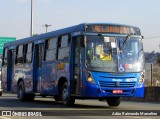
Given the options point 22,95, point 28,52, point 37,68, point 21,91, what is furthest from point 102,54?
point 21,91

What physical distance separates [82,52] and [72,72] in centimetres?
116

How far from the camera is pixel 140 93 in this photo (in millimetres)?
18656

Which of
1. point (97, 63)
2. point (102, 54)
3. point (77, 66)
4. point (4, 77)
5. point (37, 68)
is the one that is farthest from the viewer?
point (4, 77)

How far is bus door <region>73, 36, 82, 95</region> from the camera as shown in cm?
1841

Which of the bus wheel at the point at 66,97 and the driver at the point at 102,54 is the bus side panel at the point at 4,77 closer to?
the bus wheel at the point at 66,97

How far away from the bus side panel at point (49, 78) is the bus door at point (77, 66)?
1.97m

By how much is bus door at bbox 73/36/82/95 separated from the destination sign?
0.66 m

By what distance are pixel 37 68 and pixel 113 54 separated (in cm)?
605

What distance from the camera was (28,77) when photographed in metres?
24.3

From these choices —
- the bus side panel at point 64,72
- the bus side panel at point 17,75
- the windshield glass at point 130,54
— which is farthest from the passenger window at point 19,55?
the windshield glass at point 130,54

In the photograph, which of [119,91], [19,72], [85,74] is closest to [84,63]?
[85,74]

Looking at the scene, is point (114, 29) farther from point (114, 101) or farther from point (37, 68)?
point (37, 68)

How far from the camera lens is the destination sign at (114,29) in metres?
18.5

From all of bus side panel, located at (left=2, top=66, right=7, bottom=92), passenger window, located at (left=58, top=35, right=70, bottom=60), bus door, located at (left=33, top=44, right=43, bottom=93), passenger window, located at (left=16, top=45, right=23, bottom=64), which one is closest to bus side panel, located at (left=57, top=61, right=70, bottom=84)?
passenger window, located at (left=58, top=35, right=70, bottom=60)
